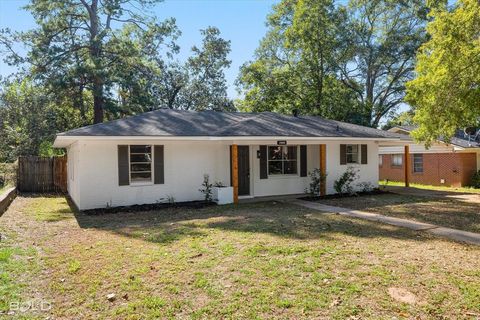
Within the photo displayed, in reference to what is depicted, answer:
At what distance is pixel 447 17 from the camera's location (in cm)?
1056

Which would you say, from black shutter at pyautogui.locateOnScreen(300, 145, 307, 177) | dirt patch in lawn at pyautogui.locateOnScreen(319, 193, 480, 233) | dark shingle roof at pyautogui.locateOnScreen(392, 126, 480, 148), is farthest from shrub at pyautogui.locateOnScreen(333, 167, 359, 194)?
dark shingle roof at pyautogui.locateOnScreen(392, 126, 480, 148)

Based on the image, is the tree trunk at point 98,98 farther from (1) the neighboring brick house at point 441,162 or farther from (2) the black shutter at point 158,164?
(1) the neighboring brick house at point 441,162

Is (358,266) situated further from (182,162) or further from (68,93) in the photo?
(68,93)

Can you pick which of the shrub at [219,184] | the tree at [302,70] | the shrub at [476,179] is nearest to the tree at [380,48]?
the tree at [302,70]

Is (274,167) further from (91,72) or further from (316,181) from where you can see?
(91,72)

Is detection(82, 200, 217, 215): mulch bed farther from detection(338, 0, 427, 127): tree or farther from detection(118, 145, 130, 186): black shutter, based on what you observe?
detection(338, 0, 427, 127): tree

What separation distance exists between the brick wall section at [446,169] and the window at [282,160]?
448 inches

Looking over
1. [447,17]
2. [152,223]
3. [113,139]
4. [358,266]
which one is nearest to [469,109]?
[447,17]

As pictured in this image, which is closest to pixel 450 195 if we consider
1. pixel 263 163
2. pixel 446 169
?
pixel 263 163

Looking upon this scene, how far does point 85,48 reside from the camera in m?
23.9

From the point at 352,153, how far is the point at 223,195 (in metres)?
6.25

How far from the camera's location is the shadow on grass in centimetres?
724

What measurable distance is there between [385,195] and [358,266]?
32.0ft

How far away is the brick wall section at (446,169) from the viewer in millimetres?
20188
